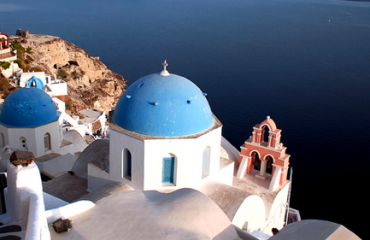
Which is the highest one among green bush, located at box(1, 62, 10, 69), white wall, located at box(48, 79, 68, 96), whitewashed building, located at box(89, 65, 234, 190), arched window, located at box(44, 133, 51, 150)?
whitewashed building, located at box(89, 65, 234, 190)

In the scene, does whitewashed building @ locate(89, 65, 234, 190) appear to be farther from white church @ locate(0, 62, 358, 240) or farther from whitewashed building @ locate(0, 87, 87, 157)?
whitewashed building @ locate(0, 87, 87, 157)

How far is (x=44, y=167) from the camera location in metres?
14.4

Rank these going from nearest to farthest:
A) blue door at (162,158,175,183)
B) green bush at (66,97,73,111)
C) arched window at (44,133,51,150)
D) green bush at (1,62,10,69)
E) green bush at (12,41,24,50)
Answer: blue door at (162,158,175,183)
arched window at (44,133,51,150)
green bush at (66,97,73,111)
green bush at (1,62,10,69)
green bush at (12,41,24,50)

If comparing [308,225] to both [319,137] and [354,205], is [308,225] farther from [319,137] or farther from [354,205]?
[319,137]

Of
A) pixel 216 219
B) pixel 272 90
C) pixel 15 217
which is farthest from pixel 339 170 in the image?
pixel 15 217

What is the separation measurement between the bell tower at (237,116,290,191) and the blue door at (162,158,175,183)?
3817 millimetres

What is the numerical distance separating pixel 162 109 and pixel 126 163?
1.90 metres

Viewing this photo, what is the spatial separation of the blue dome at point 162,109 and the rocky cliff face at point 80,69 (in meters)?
28.4

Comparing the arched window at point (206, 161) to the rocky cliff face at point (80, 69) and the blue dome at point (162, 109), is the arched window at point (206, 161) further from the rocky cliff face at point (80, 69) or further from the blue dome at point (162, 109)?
the rocky cliff face at point (80, 69)

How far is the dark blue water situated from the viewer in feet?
78.4

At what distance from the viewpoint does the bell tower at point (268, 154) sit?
12.0m

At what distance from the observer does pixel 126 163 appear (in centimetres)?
980

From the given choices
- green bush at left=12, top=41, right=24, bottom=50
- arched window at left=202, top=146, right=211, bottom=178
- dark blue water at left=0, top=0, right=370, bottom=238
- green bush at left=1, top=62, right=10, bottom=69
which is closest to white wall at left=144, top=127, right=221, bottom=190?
arched window at left=202, top=146, right=211, bottom=178

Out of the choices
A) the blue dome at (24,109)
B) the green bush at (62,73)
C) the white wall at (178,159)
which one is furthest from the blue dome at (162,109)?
the green bush at (62,73)
